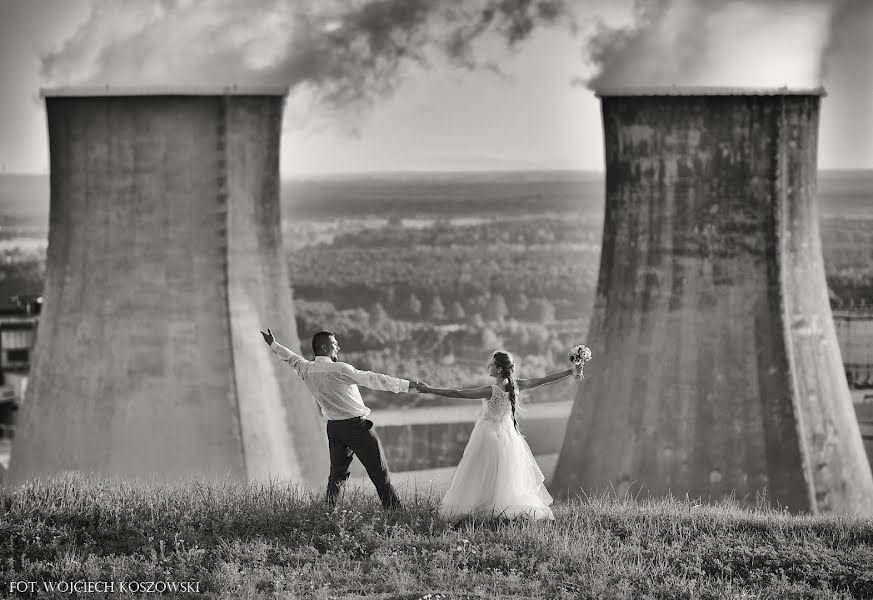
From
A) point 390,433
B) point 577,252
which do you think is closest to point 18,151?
point 390,433

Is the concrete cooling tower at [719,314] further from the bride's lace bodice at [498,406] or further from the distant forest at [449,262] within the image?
the distant forest at [449,262]

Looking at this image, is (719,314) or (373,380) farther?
(719,314)

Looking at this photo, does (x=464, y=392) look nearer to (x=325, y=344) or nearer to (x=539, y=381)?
(x=539, y=381)

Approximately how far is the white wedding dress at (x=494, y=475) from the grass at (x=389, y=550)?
94mm

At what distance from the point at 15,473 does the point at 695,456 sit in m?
6.56

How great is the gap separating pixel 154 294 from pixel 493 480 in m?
6.66

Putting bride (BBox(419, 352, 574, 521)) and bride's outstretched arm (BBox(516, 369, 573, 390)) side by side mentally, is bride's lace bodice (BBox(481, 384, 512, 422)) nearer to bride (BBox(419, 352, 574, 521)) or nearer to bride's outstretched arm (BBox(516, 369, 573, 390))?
bride (BBox(419, 352, 574, 521))

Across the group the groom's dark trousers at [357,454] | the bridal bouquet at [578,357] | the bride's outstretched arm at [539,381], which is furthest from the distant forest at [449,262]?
the bridal bouquet at [578,357]

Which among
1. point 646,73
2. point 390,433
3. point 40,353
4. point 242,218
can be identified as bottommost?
point 390,433

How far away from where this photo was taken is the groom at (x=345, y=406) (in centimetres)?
752

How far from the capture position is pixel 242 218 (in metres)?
13.8

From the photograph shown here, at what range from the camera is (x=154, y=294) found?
1347 cm

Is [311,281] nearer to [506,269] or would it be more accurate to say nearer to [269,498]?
[506,269]

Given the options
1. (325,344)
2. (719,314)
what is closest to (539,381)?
(325,344)
